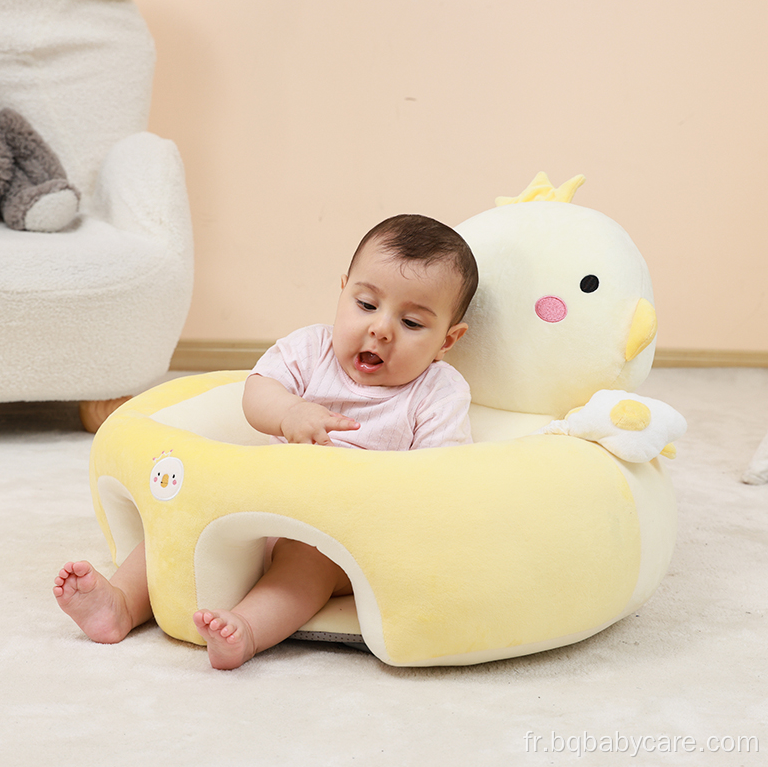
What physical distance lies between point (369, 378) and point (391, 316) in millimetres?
87

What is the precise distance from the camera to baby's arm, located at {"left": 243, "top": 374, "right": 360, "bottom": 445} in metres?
0.92

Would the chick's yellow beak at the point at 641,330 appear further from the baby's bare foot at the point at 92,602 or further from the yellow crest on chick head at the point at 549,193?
the baby's bare foot at the point at 92,602

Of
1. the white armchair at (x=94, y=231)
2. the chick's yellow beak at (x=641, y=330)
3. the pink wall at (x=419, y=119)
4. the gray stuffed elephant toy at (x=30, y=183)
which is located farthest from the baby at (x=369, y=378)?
the pink wall at (x=419, y=119)

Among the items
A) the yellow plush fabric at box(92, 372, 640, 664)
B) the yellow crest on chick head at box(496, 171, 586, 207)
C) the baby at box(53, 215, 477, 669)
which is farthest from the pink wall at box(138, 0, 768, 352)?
the yellow plush fabric at box(92, 372, 640, 664)

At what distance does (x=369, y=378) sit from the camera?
1028 mm

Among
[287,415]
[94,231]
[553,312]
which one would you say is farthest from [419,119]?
[287,415]

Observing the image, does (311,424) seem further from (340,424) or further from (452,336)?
(452,336)

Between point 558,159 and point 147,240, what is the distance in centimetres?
140

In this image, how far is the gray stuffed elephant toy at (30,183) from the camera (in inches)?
65.1

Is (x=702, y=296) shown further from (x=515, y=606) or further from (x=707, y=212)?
(x=515, y=606)

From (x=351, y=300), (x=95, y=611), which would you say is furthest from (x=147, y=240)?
(x=95, y=611)

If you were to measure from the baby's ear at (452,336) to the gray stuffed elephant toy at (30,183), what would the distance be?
3.19 feet

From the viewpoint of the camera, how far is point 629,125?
2.62 meters

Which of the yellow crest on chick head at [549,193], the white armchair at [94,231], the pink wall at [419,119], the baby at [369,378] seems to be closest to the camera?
the baby at [369,378]
